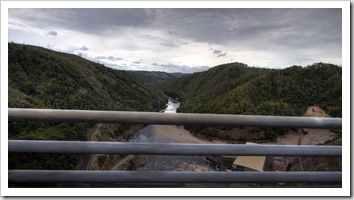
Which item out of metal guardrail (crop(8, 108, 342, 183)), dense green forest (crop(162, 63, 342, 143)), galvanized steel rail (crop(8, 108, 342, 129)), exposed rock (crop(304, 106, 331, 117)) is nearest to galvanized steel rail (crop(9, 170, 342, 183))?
metal guardrail (crop(8, 108, 342, 183))

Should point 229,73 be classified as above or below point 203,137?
above

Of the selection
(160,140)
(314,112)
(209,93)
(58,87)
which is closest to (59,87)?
(58,87)

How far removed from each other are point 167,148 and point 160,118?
15cm

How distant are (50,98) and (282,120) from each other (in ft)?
141

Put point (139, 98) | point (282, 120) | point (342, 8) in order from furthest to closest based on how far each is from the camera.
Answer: point (139, 98), point (342, 8), point (282, 120)

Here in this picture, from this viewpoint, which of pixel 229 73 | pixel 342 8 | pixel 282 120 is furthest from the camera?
pixel 229 73

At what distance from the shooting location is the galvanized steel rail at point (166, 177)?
1.35 m

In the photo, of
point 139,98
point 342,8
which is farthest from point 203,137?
point 342,8

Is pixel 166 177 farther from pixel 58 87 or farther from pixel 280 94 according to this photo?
pixel 280 94

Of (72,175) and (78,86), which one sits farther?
(78,86)

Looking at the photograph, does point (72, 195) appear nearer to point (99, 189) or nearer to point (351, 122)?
point (99, 189)

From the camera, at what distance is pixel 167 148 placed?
135 centimetres

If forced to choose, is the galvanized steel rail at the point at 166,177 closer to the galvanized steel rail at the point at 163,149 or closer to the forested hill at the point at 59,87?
the galvanized steel rail at the point at 163,149

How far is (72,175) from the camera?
1.36 metres
